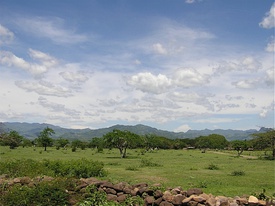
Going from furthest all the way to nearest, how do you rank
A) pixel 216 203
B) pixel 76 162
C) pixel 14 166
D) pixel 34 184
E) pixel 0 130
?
pixel 76 162
pixel 14 166
pixel 0 130
pixel 34 184
pixel 216 203

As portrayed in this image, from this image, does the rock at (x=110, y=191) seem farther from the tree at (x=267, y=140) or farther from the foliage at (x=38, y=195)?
the tree at (x=267, y=140)

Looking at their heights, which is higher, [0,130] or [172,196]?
[0,130]

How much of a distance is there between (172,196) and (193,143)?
116 m

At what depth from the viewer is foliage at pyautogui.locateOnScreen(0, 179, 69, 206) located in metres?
13.9

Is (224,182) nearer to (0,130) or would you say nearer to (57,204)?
(57,204)

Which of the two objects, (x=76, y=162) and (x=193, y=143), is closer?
(x=76, y=162)

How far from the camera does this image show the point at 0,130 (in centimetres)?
1861

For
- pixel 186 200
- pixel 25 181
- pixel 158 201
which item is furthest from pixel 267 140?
pixel 25 181

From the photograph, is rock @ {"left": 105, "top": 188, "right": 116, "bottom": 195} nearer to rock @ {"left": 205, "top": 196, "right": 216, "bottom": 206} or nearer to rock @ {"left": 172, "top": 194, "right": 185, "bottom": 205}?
rock @ {"left": 172, "top": 194, "right": 185, "bottom": 205}

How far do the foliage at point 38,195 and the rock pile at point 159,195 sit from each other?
0.71 metres

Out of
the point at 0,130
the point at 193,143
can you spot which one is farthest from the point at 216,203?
the point at 193,143

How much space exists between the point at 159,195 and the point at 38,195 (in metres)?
5.31

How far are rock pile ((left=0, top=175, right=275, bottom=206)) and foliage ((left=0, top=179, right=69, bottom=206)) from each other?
2.32 feet

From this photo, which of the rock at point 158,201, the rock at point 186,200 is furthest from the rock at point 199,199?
the rock at point 158,201
